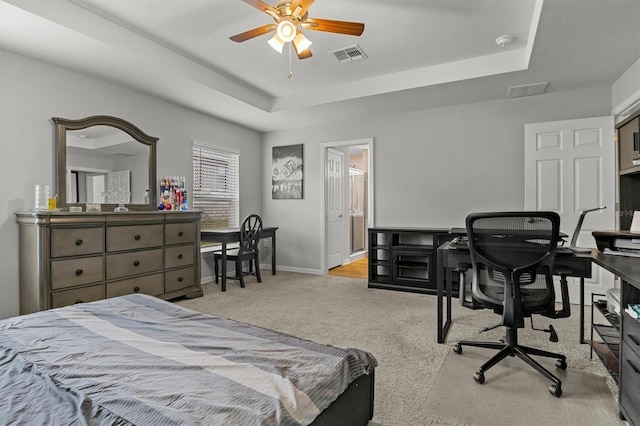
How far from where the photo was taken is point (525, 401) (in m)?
1.86

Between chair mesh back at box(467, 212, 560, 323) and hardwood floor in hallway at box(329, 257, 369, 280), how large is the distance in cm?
323

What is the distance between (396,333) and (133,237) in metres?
2.69

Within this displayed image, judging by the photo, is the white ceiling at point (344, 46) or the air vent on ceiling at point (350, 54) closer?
the white ceiling at point (344, 46)

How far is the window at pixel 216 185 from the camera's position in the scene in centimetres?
491

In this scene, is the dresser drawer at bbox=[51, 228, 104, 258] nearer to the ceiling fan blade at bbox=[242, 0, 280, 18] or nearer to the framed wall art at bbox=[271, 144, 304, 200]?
the ceiling fan blade at bbox=[242, 0, 280, 18]

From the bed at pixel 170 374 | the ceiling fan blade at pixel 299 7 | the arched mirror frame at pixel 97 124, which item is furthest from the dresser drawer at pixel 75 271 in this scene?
the ceiling fan blade at pixel 299 7

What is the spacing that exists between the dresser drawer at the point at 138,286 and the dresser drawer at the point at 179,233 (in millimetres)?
404

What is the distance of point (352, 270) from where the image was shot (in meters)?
6.06

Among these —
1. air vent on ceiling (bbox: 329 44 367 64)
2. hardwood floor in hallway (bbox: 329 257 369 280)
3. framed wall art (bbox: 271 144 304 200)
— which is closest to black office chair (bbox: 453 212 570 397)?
air vent on ceiling (bbox: 329 44 367 64)

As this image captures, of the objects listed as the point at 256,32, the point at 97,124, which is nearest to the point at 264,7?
the point at 256,32

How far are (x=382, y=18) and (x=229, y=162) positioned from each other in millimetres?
3374

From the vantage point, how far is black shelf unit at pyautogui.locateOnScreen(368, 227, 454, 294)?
170 inches

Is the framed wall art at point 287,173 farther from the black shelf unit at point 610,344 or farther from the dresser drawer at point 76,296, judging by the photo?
the black shelf unit at point 610,344

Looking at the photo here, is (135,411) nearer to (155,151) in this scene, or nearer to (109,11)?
(109,11)
